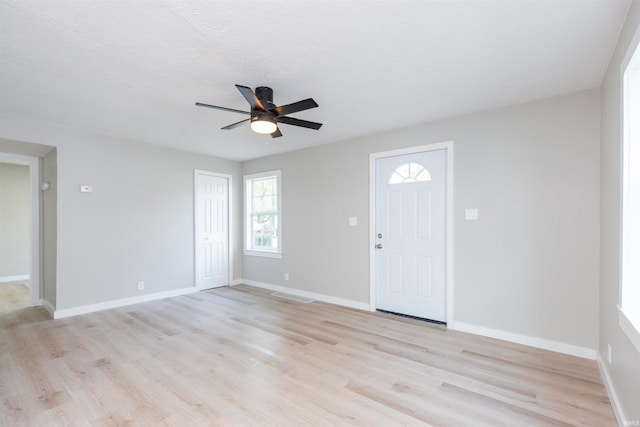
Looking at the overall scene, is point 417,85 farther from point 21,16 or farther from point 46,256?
point 46,256

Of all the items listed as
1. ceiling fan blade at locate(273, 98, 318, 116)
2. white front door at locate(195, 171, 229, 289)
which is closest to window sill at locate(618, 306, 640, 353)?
ceiling fan blade at locate(273, 98, 318, 116)

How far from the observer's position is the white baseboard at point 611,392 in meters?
1.86

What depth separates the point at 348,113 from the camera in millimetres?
3422

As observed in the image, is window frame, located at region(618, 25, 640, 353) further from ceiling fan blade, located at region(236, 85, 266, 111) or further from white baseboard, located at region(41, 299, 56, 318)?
white baseboard, located at region(41, 299, 56, 318)

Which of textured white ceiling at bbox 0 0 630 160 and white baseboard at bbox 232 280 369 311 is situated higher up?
textured white ceiling at bbox 0 0 630 160

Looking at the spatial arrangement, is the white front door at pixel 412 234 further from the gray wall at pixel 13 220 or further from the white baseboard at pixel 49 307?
the gray wall at pixel 13 220

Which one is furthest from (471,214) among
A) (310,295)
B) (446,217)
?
(310,295)

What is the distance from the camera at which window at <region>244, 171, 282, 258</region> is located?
5.52 metres

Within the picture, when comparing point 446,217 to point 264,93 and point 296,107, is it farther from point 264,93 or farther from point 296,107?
point 264,93

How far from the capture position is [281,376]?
2.49m

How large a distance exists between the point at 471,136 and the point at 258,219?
3.95 m

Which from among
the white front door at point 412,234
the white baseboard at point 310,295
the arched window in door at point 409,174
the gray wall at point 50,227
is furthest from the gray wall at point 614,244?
the gray wall at point 50,227

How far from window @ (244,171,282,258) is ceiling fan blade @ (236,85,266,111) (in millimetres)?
2858

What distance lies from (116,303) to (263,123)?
12.0ft
